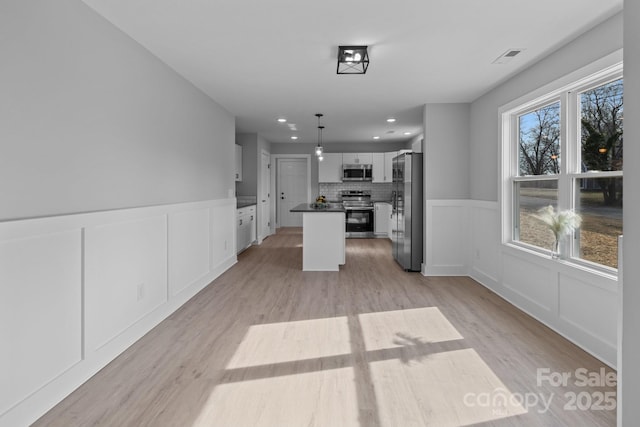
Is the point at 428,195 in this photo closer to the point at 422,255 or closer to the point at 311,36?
the point at 422,255

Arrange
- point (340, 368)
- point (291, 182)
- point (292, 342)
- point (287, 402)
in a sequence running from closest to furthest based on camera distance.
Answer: point (287, 402) → point (340, 368) → point (292, 342) → point (291, 182)

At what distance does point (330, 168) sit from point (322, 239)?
13.0 feet

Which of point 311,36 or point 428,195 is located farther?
point 428,195

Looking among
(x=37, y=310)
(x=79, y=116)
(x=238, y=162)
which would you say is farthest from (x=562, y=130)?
(x=238, y=162)

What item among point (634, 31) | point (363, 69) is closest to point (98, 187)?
point (363, 69)

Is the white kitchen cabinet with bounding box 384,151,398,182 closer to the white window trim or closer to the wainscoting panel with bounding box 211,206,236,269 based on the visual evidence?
the wainscoting panel with bounding box 211,206,236,269

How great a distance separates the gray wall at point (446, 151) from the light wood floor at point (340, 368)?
1642mm

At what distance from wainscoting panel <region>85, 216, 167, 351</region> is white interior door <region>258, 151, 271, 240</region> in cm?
461

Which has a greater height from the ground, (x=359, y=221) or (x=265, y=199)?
(x=265, y=199)

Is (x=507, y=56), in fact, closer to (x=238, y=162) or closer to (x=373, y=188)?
(x=238, y=162)

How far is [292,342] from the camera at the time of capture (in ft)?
9.29

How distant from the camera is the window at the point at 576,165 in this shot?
2592mm

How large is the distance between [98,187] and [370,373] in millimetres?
2215

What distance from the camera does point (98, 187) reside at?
246 centimetres
